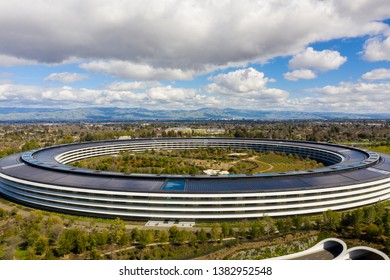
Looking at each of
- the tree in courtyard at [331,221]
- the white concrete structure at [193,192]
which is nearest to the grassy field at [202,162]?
the white concrete structure at [193,192]

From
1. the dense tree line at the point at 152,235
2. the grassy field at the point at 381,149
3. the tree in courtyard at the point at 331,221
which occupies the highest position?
the grassy field at the point at 381,149

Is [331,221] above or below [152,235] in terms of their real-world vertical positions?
above

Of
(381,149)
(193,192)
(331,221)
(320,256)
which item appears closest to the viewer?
(320,256)

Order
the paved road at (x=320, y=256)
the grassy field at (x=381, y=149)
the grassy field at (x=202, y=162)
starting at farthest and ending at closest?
the grassy field at (x=381, y=149) < the grassy field at (x=202, y=162) < the paved road at (x=320, y=256)

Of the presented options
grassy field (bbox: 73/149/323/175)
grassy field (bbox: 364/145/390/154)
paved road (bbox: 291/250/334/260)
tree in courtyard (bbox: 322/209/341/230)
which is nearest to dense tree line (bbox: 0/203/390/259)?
tree in courtyard (bbox: 322/209/341/230)

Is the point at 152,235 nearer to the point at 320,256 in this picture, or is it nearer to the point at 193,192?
the point at 193,192

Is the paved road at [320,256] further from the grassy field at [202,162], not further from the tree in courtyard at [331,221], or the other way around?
the grassy field at [202,162]

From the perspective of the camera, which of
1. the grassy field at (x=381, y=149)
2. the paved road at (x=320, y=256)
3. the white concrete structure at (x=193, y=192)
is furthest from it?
the grassy field at (x=381, y=149)

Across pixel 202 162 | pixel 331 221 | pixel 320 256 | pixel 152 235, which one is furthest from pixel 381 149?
pixel 152 235

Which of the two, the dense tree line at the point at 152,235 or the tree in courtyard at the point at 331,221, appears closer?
the dense tree line at the point at 152,235

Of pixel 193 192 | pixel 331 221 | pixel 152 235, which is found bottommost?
pixel 152 235

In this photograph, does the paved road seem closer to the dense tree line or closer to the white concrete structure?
the dense tree line

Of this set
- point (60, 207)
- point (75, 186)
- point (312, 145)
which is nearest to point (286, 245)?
point (75, 186)
